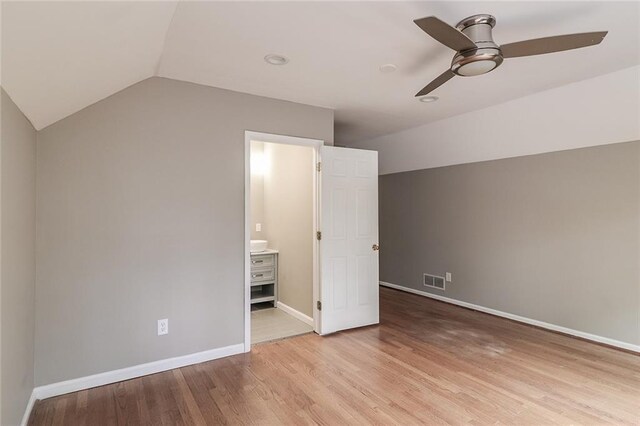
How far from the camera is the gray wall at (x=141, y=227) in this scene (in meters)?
2.47

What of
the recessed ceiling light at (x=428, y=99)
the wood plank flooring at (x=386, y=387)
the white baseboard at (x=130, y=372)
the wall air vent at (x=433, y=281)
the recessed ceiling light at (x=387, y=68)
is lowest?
the wood plank flooring at (x=386, y=387)

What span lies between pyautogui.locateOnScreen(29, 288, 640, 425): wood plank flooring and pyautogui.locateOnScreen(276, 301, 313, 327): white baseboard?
43 centimetres

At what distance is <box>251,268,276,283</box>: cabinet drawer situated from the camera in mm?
4508

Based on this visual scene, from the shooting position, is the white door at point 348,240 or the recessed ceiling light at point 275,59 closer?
the recessed ceiling light at point 275,59

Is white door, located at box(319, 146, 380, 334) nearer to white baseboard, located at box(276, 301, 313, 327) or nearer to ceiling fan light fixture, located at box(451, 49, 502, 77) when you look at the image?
white baseboard, located at box(276, 301, 313, 327)

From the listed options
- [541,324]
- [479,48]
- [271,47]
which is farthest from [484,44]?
[541,324]

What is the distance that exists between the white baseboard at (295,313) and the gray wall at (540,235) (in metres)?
2.12

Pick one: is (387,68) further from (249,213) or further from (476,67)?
(249,213)

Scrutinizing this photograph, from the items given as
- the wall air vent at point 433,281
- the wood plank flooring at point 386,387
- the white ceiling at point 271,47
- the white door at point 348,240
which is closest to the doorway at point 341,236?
the white door at point 348,240

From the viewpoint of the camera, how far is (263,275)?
4598 millimetres

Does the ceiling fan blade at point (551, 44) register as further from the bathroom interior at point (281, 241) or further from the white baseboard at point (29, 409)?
the white baseboard at point (29, 409)

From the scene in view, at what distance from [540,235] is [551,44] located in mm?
2553

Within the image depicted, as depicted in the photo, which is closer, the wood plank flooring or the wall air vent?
the wood plank flooring

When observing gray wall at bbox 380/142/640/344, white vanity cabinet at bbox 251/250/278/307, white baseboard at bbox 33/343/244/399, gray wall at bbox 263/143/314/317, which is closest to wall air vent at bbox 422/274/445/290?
gray wall at bbox 380/142/640/344
